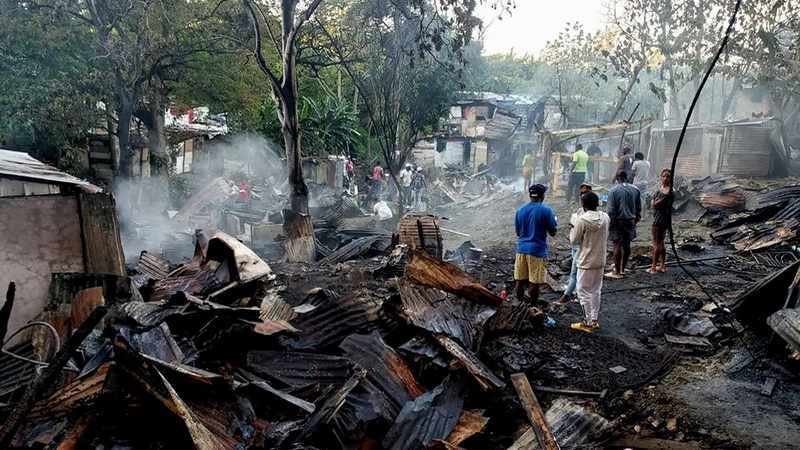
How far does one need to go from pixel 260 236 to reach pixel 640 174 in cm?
924

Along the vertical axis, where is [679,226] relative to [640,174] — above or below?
below

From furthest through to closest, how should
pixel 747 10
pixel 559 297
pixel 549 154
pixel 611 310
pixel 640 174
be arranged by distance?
1. pixel 747 10
2. pixel 549 154
3. pixel 640 174
4. pixel 559 297
5. pixel 611 310

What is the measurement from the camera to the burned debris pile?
323 centimetres

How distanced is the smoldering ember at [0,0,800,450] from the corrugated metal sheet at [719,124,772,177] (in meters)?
0.07

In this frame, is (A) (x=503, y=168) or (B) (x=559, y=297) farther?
(A) (x=503, y=168)

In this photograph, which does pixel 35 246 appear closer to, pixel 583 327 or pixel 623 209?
pixel 583 327

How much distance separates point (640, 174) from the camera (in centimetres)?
1221

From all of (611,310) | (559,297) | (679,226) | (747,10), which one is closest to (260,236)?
(559,297)

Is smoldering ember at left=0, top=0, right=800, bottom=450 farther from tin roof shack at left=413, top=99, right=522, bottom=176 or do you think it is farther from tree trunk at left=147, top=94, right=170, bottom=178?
tin roof shack at left=413, top=99, right=522, bottom=176

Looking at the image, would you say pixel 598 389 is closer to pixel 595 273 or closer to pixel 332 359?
pixel 595 273

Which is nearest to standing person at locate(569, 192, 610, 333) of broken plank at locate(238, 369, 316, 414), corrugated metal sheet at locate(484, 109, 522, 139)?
broken plank at locate(238, 369, 316, 414)

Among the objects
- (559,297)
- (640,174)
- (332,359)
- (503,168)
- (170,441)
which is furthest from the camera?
(503,168)

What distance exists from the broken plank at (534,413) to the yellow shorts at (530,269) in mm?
2194

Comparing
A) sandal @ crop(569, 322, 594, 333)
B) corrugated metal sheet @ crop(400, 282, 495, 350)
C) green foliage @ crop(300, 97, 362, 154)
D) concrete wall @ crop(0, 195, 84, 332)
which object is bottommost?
sandal @ crop(569, 322, 594, 333)
